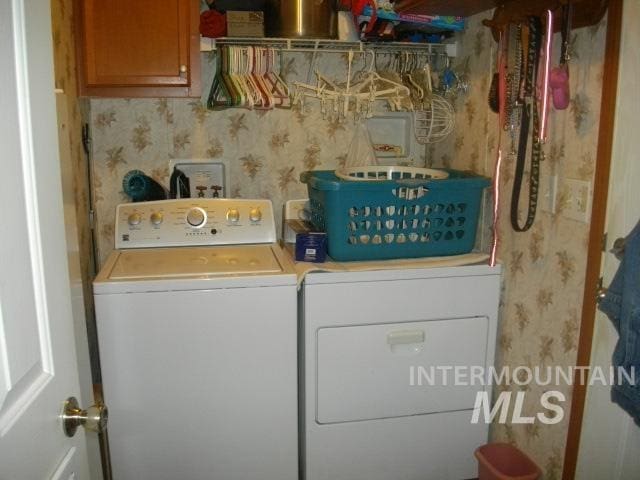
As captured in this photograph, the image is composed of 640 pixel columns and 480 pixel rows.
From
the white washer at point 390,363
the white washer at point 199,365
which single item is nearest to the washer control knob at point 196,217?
the white washer at point 199,365

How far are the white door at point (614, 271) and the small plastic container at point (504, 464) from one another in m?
0.19

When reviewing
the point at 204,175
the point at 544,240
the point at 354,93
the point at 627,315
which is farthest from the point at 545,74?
the point at 204,175

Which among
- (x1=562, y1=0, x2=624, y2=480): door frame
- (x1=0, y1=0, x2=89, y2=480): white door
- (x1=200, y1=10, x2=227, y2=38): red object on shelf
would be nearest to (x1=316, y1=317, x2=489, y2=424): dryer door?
(x1=562, y1=0, x2=624, y2=480): door frame

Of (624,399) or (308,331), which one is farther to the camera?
(308,331)

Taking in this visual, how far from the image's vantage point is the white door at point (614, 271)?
1278mm

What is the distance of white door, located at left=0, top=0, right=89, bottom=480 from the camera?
2.21 feet

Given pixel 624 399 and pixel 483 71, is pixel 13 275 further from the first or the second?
pixel 483 71

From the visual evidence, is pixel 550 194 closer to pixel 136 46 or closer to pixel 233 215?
pixel 233 215

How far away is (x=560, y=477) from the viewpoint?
1632mm

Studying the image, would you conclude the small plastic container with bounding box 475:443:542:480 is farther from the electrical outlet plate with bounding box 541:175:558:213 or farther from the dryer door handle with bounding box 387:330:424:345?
the electrical outlet plate with bounding box 541:175:558:213

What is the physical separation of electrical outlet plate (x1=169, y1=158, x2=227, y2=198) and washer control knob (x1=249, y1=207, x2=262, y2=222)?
0.27 metres

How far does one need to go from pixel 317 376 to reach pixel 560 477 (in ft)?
2.61

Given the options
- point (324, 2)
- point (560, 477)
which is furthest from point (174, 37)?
point (560, 477)

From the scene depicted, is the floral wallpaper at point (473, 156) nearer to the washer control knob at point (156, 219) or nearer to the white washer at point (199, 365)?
the washer control knob at point (156, 219)
